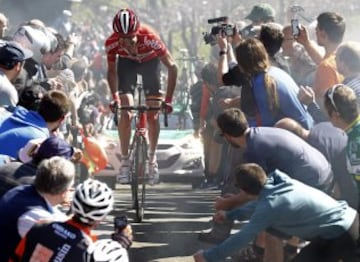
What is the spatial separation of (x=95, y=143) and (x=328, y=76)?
568 cm

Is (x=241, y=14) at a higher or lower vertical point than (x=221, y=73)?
lower

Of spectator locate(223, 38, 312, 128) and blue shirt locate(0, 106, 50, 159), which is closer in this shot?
blue shirt locate(0, 106, 50, 159)

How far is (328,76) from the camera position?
1027cm

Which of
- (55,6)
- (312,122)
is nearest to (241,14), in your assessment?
(55,6)

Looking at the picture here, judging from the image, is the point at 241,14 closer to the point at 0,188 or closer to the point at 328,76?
A: the point at 328,76

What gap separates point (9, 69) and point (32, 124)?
5.75 ft

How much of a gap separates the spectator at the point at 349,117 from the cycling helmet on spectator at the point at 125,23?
144 inches

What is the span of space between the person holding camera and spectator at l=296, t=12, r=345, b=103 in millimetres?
4640

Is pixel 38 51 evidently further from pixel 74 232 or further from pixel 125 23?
pixel 74 232

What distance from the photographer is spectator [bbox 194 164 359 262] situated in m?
7.66

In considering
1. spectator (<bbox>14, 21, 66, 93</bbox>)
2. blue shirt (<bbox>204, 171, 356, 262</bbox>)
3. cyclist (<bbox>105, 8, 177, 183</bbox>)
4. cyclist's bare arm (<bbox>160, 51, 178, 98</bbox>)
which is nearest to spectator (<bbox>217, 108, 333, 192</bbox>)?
blue shirt (<bbox>204, 171, 356, 262</bbox>)

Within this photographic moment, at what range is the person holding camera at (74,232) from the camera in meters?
5.98

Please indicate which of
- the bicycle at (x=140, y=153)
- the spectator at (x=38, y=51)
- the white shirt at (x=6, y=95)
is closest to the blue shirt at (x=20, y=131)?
the white shirt at (x=6, y=95)

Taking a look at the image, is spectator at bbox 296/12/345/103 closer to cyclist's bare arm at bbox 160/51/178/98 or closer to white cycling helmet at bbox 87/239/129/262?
cyclist's bare arm at bbox 160/51/178/98
